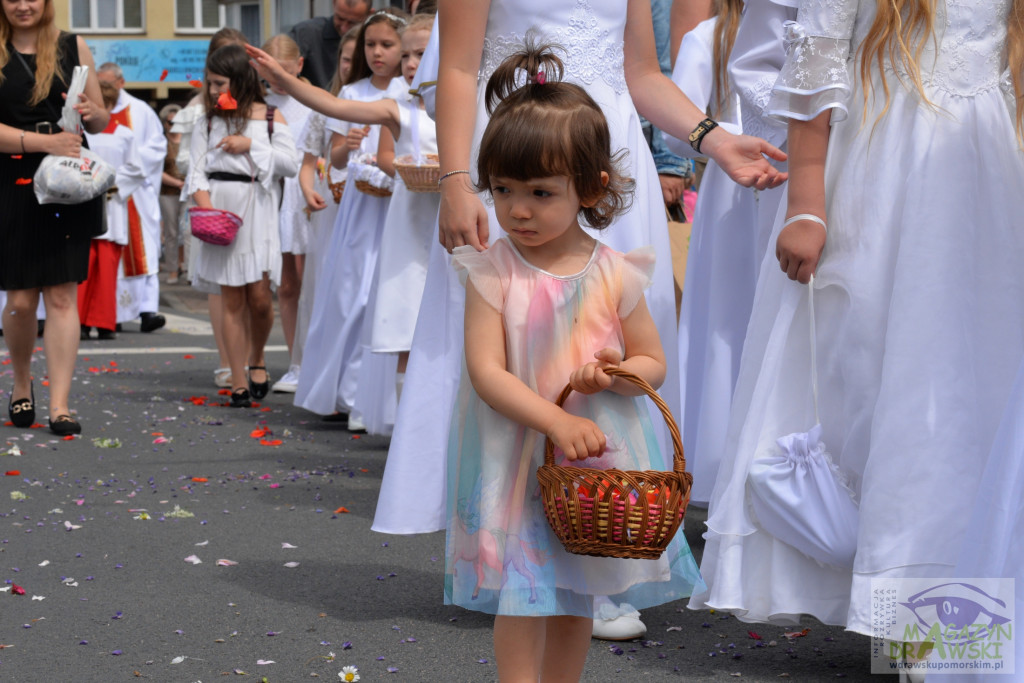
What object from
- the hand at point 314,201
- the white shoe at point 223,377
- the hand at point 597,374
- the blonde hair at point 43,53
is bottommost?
the white shoe at point 223,377

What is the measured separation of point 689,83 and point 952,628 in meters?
2.54

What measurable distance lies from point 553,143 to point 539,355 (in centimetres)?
45

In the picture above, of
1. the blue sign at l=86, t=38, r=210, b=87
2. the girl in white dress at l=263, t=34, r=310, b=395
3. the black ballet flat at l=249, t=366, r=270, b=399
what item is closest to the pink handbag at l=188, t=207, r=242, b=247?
the girl in white dress at l=263, t=34, r=310, b=395

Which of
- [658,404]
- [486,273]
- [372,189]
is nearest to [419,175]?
[372,189]

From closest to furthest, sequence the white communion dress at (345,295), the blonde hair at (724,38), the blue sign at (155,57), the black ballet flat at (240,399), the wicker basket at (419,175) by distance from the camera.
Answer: the blonde hair at (724,38) → the wicker basket at (419,175) → the white communion dress at (345,295) → the black ballet flat at (240,399) → the blue sign at (155,57)

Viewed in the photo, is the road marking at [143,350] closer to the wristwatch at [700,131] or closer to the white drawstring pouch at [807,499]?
the wristwatch at [700,131]

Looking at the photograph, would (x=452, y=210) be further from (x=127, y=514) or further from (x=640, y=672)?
(x=127, y=514)

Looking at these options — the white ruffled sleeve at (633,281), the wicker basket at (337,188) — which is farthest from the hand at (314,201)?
the white ruffled sleeve at (633,281)

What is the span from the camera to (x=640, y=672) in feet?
11.8

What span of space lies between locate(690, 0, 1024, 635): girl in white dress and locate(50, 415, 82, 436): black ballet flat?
4.85 meters

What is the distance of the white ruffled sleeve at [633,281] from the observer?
114 inches

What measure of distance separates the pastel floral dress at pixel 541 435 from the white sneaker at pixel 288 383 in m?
6.79

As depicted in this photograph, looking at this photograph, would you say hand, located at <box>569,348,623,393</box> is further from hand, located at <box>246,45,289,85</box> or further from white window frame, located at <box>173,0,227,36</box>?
white window frame, located at <box>173,0,227,36</box>

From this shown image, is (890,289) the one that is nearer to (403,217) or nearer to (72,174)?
(403,217)
